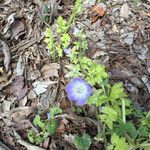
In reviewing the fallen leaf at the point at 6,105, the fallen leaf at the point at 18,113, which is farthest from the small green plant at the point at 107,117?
the fallen leaf at the point at 6,105

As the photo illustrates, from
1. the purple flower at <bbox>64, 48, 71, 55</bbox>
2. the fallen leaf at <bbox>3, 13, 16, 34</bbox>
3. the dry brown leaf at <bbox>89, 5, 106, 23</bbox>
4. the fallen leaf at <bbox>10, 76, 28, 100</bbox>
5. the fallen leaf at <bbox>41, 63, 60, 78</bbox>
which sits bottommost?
the fallen leaf at <bbox>10, 76, 28, 100</bbox>

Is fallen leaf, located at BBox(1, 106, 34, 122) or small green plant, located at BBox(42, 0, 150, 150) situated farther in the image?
fallen leaf, located at BBox(1, 106, 34, 122)

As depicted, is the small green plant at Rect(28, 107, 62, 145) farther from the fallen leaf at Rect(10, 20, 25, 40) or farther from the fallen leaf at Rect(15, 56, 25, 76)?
the fallen leaf at Rect(10, 20, 25, 40)

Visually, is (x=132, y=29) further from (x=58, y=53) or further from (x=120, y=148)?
(x=120, y=148)

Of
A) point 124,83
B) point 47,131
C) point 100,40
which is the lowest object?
point 47,131

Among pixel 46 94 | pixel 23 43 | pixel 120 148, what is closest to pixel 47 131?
pixel 46 94

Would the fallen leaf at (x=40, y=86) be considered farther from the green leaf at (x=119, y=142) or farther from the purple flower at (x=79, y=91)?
the green leaf at (x=119, y=142)

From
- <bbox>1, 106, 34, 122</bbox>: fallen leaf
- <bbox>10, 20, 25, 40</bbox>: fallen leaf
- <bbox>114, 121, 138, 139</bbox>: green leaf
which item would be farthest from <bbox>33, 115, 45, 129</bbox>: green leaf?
<bbox>10, 20, 25, 40</bbox>: fallen leaf
